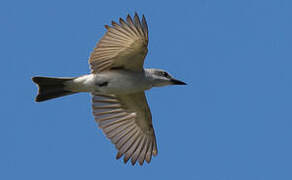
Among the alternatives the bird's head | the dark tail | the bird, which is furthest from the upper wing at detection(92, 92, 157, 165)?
the dark tail

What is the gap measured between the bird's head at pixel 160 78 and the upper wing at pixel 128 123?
0.64 meters

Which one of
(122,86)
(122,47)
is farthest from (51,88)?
(122,47)

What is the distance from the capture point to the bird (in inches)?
384

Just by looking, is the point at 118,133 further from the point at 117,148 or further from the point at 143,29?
the point at 143,29

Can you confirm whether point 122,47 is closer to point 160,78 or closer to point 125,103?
point 160,78

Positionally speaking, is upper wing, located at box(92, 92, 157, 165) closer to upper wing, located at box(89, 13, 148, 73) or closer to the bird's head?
the bird's head

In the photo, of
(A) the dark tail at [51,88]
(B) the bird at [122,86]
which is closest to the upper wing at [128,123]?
(B) the bird at [122,86]

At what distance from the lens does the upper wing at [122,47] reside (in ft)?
31.3

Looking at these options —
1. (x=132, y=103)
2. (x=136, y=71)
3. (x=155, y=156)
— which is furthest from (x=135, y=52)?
(x=155, y=156)

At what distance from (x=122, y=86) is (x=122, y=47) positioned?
68 centimetres

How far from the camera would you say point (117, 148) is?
34.9 ft

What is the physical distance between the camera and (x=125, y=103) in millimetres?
11008

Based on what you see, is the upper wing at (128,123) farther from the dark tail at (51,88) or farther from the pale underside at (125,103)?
the dark tail at (51,88)

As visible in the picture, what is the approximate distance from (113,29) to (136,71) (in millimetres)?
936
